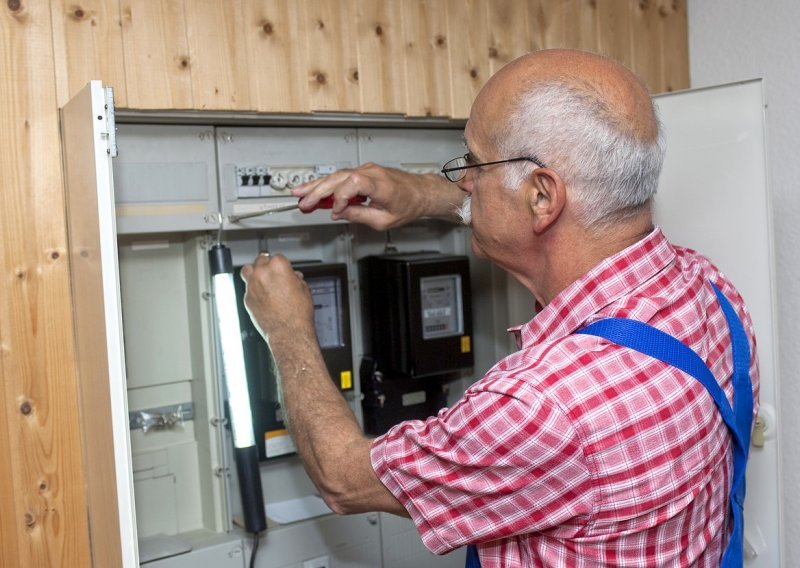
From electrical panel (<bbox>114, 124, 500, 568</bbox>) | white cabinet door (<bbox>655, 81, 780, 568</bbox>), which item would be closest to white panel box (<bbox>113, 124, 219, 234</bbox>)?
electrical panel (<bbox>114, 124, 500, 568</bbox>)

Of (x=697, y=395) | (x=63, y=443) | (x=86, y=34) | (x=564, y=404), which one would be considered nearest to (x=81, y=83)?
(x=86, y=34)

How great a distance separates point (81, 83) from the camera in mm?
1479

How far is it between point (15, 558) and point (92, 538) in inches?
4.9

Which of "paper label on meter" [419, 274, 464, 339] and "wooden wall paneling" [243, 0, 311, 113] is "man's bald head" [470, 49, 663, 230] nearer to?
"wooden wall paneling" [243, 0, 311, 113]

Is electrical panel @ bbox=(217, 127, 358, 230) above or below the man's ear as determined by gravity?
above

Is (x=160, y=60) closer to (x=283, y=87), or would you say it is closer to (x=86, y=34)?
(x=86, y=34)

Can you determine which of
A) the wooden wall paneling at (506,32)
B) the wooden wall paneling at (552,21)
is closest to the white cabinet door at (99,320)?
the wooden wall paneling at (506,32)

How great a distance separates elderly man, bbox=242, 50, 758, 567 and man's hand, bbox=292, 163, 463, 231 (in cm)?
29

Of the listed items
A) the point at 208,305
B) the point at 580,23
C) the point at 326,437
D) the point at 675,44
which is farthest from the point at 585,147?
the point at 675,44

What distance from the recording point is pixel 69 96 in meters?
1.47

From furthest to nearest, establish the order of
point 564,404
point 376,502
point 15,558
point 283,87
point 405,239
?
1. point 405,239
2. point 283,87
3. point 15,558
4. point 376,502
5. point 564,404

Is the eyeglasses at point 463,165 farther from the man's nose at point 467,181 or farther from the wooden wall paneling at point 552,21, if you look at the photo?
the wooden wall paneling at point 552,21

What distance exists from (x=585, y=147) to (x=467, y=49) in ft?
2.63

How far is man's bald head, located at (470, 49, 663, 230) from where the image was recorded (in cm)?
121
